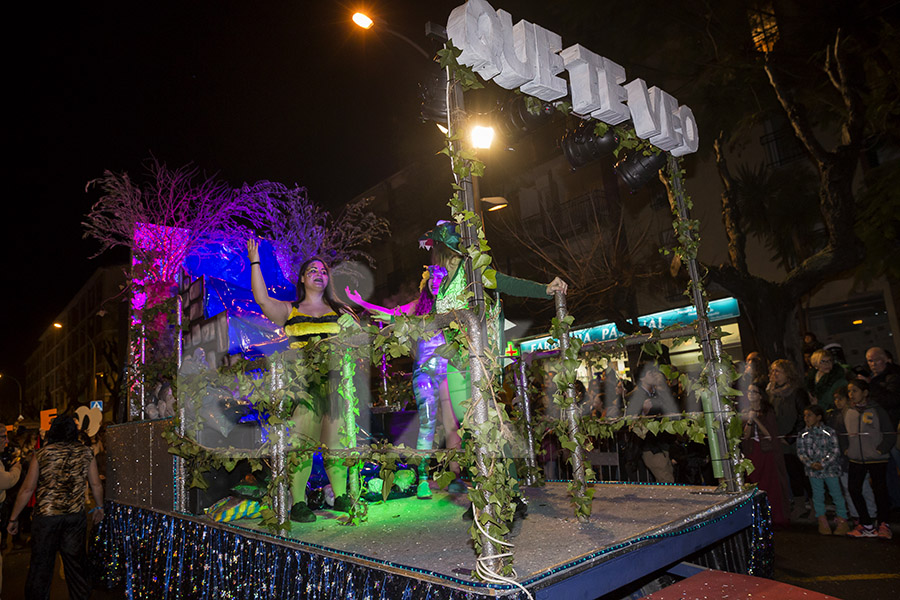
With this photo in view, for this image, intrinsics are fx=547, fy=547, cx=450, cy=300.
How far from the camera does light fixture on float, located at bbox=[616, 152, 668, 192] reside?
4.07 m

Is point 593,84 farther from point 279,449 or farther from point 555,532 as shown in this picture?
point 279,449

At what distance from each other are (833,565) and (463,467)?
4.36m

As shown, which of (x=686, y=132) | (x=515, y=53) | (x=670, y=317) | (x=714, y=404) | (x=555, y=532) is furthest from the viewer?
(x=670, y=317)

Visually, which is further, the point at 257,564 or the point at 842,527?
the point at 842,527

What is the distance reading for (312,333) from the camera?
4059 millimetres

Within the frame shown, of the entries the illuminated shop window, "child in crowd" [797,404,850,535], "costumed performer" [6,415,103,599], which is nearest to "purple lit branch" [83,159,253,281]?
"costumed performer" [6,415,103,599]

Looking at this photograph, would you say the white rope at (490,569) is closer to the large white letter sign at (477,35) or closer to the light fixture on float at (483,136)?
the large white letter sign at (477,35)

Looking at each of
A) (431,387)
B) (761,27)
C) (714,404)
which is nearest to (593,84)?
(714,404)

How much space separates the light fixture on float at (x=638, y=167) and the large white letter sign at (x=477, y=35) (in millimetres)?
1921

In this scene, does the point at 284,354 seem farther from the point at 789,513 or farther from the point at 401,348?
the point at 789,513

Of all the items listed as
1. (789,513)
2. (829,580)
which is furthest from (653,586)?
(789,513)

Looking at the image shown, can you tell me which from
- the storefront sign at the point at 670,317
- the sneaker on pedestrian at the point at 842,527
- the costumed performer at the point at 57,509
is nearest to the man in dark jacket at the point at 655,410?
the sneaker on pedestrian at the point at 842,527

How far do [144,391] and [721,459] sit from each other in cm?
514

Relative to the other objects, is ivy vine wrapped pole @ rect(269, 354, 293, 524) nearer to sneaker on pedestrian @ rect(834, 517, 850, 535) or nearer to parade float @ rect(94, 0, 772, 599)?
parade float @ rect(94, 0, 772, 599)
